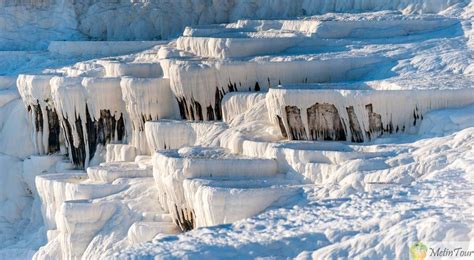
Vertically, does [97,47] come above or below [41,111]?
above

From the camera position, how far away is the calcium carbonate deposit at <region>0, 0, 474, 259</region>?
1402 cm

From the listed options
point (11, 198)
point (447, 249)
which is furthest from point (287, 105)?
point (11, 198)

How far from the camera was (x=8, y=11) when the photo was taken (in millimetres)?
28172

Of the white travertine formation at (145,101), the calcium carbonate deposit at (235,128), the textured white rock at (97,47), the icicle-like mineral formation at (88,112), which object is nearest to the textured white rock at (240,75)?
the calcium carbonate deposit at (235,128)

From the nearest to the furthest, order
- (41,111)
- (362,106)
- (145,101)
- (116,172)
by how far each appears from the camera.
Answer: (362,106)
(116,172)
(145,101)
(41,111)

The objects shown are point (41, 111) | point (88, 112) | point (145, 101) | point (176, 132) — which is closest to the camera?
point (176, 132)

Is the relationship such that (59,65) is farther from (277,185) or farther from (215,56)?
(277,185)

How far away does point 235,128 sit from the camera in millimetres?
18938

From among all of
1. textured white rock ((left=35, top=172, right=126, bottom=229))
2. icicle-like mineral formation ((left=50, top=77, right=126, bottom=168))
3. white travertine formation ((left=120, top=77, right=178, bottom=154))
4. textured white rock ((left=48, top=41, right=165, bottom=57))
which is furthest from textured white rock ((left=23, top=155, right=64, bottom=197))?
textured white rock ((left=48, top=41, right=165, bottom=57))

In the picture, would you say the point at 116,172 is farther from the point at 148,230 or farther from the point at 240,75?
the point at 240,75

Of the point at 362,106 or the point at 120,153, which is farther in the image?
the point at 120,153

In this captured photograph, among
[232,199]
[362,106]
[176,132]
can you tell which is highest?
[362,106]

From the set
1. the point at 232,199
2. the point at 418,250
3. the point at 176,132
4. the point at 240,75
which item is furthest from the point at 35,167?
the point at 418,250

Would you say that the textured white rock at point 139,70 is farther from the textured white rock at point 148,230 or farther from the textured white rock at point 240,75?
the textured white rock at point 148,230
